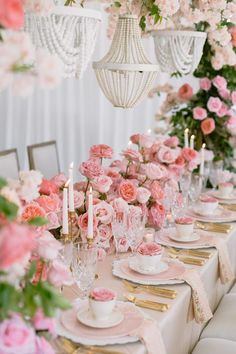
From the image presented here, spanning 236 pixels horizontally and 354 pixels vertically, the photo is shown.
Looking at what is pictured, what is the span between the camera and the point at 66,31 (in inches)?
70.2

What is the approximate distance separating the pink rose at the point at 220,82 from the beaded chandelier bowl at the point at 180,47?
2.30ft

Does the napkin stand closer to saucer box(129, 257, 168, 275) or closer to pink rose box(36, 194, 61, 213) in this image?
saucer box(129, 257, 168, 275)

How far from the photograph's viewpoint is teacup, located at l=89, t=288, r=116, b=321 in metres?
1.52

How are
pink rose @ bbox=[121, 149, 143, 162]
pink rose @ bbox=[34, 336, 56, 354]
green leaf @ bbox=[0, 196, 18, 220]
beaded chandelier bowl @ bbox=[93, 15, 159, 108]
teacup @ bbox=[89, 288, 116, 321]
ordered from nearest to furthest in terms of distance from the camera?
green leaf @ bbox=[0, 196, 18, 220] → pink rose @ bbox=[34, 336, 56, 354] → teacup @ bbox=[89, 288, 116, 321] → beaded chandelier bowl @ bbox=[93, 15, 159, 108] → pink rose @ bbox=[121, 149, 143, 162]

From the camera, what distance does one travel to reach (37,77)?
104 cm

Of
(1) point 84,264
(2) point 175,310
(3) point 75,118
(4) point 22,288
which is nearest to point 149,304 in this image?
(2) point 175,310

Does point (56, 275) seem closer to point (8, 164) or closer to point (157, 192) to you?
point (157, 192)

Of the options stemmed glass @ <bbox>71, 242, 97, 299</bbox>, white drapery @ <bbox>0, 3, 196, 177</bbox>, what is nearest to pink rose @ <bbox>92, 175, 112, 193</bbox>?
stemmed glass @ <bbox>71, 242, 97, 299</bbox>

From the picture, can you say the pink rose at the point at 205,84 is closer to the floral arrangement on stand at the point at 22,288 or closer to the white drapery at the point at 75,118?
the white drapery at the point at 75,118

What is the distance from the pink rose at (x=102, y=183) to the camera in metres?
2.24

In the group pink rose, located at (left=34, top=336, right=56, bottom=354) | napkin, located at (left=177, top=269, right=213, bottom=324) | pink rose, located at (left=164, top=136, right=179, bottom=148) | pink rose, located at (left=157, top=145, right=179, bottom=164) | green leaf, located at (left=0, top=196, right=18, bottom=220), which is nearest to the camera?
green leaf, located at (left=0, top=196, right=18, bottom=220)

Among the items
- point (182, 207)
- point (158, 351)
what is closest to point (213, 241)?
point (182, 207)

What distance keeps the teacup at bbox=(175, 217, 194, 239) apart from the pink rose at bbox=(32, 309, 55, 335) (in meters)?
1.30

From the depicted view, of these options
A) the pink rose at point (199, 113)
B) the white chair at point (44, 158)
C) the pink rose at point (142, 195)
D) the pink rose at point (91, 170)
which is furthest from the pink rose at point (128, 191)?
the white chair at point (44, 158)
